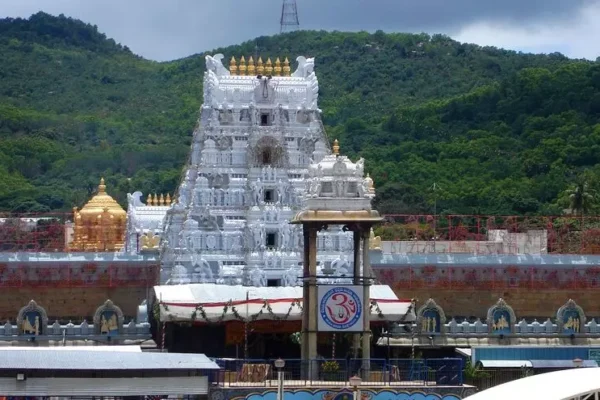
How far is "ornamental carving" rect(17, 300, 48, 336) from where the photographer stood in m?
52.7

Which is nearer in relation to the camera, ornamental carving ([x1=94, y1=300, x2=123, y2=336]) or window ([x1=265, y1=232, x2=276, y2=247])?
ornamental carving ([x1=94, y1=300, x2=123, y2=336])

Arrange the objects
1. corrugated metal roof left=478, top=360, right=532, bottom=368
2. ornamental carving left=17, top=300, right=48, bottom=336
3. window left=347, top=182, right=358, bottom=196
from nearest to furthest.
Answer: window left=347, top=182, right=358, bottom=196
corrugated metal roof left=478, top=360, right=532, bottom=368
ornamental carving left=17, top=300, right=48, bottom=336

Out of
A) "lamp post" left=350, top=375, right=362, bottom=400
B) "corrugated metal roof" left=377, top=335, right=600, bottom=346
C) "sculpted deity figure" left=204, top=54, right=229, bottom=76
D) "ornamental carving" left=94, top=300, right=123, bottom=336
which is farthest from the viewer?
"sculpted deity figure" left=204, top=54, right=229, bottom=76

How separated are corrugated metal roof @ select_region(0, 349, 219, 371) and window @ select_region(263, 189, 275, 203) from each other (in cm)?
2349

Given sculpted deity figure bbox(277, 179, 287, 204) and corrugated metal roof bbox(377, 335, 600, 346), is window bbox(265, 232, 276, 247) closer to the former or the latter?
sculpted deity figure bbox(277, 179, 287, 204)

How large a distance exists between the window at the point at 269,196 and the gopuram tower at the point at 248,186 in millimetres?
35

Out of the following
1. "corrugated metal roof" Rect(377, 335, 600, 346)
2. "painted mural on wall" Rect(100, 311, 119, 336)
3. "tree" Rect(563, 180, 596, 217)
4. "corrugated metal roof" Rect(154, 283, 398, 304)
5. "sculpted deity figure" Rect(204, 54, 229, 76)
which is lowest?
"corrugated metal roof" Rect(377, 335, 600, 346)

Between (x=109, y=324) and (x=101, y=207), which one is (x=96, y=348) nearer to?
(x=109, y=324)

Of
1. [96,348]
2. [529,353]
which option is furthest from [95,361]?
[529,353]

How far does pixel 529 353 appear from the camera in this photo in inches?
2047

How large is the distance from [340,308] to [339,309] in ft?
0.15

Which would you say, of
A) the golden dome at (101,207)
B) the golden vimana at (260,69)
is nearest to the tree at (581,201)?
the golden dome at (101,207)

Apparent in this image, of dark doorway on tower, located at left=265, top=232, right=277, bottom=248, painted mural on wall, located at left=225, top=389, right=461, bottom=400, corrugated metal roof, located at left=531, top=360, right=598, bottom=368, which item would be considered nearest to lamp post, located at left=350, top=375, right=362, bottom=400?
painted mural on wall, located at left=225, top=389, right=461, bottom=400

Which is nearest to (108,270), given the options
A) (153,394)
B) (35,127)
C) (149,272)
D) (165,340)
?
(149,272)
